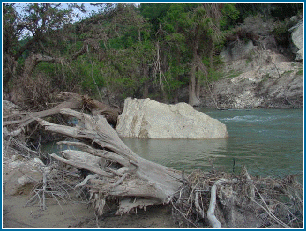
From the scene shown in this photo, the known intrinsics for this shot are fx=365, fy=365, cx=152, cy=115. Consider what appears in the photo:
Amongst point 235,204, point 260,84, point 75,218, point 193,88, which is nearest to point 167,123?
point 75,218

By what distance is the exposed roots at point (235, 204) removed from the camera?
5.08 meters

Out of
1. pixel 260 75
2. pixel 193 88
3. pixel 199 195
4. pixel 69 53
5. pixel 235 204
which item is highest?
pixel 69 53

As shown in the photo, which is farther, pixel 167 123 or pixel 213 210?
pixel 167 123

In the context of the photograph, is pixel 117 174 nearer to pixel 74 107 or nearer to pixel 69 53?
pixel 74 107

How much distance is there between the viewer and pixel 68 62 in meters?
17.5

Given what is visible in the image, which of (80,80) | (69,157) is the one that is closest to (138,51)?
(80,80)

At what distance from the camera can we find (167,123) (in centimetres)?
1320

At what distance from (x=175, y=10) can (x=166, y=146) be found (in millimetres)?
19020

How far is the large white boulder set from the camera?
1293 cm

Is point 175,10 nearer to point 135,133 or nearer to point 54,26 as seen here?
point 54,26

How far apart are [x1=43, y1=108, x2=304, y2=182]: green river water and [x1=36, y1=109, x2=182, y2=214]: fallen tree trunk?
1861 millimetres

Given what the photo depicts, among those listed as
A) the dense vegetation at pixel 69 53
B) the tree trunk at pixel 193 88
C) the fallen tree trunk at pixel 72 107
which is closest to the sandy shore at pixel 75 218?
the fallen tree trunk at pixel 72 107

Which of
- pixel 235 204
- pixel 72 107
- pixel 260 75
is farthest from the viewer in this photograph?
pixel 260 75

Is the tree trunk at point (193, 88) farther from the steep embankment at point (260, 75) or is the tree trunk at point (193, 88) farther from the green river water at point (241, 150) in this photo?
the green river water at point (241, 150)
